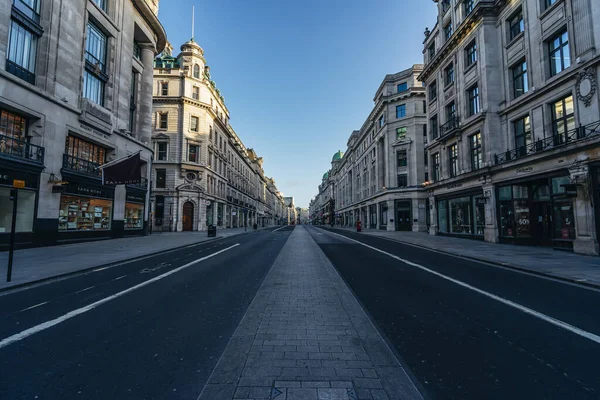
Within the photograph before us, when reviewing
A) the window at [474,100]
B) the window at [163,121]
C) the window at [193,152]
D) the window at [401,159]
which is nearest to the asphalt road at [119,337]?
the window at [474,100]

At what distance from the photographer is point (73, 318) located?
4613mm

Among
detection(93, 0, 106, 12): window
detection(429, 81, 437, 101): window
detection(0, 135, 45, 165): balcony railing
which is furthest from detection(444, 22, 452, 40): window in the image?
detection(0, 135, 45, 165): balcony railing

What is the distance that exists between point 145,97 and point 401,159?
1339 inches

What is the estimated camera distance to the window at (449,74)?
26.0m

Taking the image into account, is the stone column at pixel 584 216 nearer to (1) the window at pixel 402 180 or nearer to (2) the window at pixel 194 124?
(1) the window at pixel 402 180

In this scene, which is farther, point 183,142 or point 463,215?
point 183,142

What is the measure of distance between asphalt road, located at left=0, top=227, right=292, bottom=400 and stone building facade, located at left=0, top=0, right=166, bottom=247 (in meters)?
11.7

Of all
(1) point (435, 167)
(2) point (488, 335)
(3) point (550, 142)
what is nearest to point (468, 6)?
(1) point (435, 167)

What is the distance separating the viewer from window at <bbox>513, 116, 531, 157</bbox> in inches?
700

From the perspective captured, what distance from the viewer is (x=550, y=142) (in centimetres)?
1567

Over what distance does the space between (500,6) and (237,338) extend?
27.5 meters

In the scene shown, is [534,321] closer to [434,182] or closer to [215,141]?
[434,182]

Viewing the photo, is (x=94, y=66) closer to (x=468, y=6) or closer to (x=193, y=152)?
(x=193, y=152)

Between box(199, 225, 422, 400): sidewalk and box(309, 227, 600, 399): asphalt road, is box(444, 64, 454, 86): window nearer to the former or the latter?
box(309, 227, 600, 399): asphalt road
